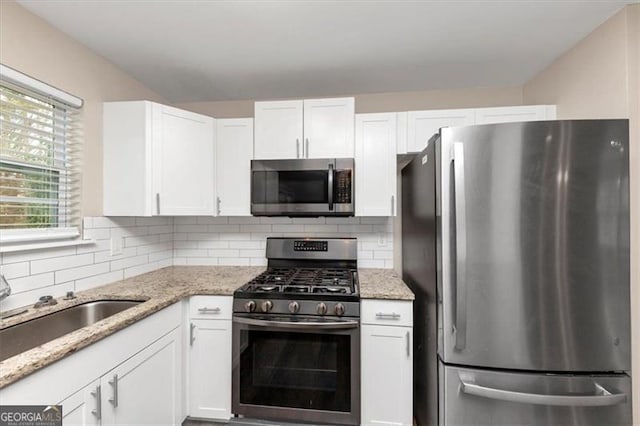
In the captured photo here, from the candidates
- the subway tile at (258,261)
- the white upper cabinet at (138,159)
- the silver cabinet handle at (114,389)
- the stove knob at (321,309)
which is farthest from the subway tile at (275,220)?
the silver cabinet handle at (114,389)

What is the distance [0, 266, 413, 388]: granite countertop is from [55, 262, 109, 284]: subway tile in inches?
4.0

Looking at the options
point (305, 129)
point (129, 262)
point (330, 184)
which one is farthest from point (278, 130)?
point (129, 262)

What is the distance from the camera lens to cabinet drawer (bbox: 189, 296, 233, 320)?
1889 millimetres

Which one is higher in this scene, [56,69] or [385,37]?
[385,37]

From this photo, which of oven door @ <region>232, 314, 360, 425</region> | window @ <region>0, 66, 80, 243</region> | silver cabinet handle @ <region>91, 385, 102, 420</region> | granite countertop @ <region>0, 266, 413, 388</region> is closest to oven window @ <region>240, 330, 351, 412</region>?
oven door @ <region>232, 314, 360, 425</region>

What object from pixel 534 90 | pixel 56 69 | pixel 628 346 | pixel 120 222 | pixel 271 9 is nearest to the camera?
pixel 628 346

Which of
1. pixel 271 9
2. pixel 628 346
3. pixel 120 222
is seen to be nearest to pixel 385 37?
pixel 271 9

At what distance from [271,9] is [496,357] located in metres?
1.98

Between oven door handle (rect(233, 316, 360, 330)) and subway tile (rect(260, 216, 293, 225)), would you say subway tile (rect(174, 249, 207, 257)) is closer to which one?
subway tile (rect(260, 216, 293, 225))

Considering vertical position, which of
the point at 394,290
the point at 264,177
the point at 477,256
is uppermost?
the point at 264,177

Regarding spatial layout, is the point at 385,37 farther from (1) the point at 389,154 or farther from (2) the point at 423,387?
(2) the point at 423,387

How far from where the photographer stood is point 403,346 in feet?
5.85

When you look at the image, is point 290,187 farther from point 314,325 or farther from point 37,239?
point 37,239

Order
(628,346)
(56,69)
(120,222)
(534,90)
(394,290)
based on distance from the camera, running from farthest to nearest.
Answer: (534,90) < (120,222) < (394,290) < (56,69) < (628,346)
